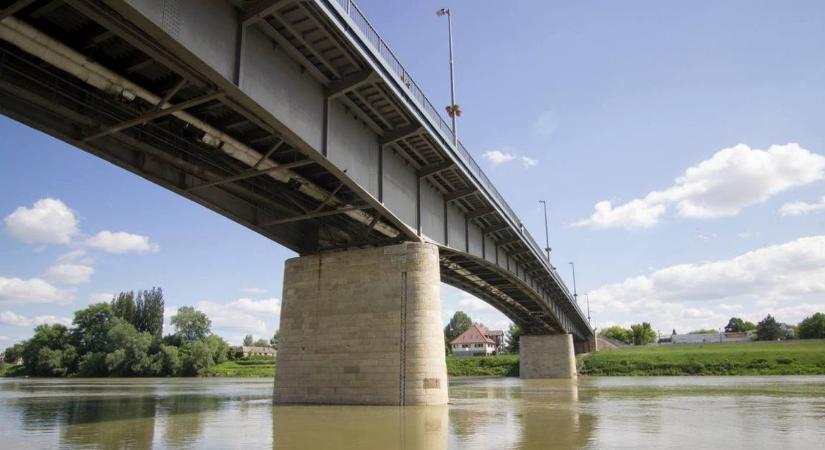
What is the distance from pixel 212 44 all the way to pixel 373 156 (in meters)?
9.38

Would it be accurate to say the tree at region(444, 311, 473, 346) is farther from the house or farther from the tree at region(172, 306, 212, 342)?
the tree at region(172, 306, 212, 342)

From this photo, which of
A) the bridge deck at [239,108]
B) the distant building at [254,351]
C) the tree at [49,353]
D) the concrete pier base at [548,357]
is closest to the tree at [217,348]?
the distant building at [254,351]

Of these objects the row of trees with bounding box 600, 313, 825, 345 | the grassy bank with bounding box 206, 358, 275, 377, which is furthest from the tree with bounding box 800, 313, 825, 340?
the grassy bank with bounding box 206, 358, 275, 377

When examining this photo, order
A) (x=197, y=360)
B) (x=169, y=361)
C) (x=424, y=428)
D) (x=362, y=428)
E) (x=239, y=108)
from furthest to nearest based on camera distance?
1. (x=197, y=360)
2. (x=169, y=361)
3. (x=239, y=108)
4. (x=424, y=428)
5. (x=362, y=428)

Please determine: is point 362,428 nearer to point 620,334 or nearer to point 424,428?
point 424,428

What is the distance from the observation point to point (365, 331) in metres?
22.9

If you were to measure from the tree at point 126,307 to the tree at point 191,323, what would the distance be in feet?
27.1

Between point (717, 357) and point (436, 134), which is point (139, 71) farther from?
point (717, 357)

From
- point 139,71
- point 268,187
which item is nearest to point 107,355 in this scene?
point 268,187

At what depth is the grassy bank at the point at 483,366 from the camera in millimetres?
83062

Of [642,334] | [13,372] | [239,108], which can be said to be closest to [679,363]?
[642,334]

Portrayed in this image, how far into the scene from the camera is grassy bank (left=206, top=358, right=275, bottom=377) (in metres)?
86.8

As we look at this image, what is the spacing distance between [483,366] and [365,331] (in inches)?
2628

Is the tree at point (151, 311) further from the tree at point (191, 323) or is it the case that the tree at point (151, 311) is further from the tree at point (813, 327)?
the tree at point (813, 327)
